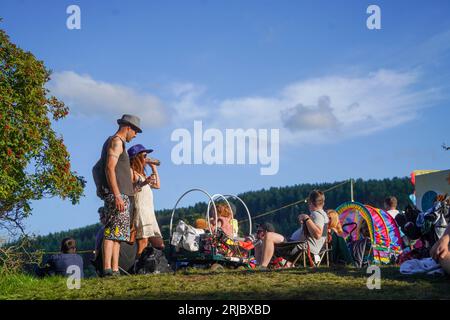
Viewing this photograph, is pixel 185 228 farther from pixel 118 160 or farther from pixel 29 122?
pixel 29 122

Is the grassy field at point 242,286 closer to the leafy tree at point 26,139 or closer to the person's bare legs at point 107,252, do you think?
the person's bare legs at point 107,252

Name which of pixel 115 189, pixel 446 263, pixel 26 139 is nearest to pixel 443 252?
pixel 446 263

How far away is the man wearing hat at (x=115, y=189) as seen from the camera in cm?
817

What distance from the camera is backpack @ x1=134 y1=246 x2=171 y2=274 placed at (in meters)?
9.46

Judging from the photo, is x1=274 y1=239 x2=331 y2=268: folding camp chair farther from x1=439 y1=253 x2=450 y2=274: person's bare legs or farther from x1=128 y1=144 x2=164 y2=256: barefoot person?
x1=439 y1=253 x2=450 y2=274: person's bare legs

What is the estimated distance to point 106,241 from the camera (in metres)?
8.19

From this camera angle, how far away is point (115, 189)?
8133 millimetres

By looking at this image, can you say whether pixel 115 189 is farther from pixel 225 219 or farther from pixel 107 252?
pixel 225 219

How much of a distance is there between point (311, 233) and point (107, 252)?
3.38 metres

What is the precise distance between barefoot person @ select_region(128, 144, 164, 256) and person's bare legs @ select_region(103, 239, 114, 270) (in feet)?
4.03

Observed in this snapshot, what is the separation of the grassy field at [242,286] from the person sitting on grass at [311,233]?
1.33 m

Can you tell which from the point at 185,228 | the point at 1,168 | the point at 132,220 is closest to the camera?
the point at 132,220

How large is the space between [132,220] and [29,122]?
12161 mm
